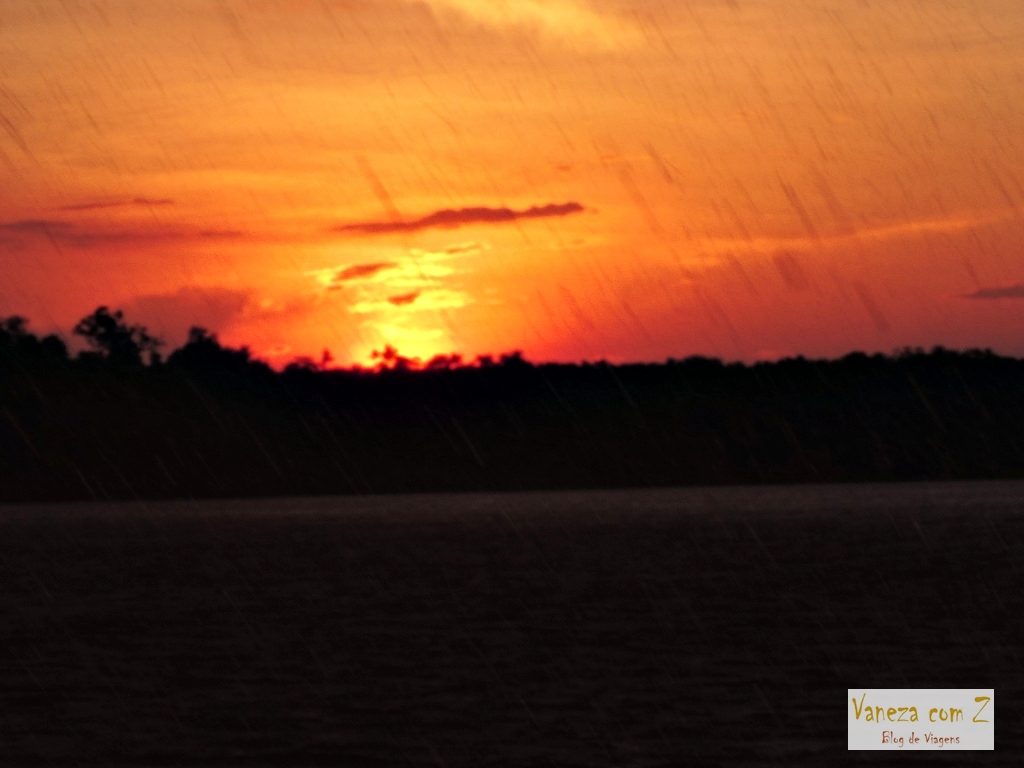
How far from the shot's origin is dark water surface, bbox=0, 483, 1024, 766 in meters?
26.3

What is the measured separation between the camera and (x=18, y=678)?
34.3m

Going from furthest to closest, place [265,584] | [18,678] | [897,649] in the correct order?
1. [265,584]
2. [897,649]
3. [18,678]

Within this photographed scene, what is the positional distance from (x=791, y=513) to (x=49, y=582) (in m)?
119

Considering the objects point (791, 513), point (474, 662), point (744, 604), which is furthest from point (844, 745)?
point (791, 513)

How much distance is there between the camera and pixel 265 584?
6500 centimetres

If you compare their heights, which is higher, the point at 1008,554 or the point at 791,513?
the point at 791,513

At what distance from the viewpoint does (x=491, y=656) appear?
37.1 meters

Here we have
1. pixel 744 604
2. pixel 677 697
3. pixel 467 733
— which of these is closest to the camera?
pixel 467 733

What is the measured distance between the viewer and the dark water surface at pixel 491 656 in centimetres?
2631

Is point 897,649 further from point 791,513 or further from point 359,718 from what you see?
point 791,513

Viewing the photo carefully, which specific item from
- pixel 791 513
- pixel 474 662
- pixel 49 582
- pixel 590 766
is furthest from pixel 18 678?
pixel 791 513

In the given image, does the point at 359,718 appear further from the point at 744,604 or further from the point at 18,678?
the point at 744,604

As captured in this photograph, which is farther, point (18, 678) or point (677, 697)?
point (18, 678)

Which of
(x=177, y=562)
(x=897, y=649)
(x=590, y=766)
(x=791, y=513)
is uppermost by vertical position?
(x=791, y=513)
